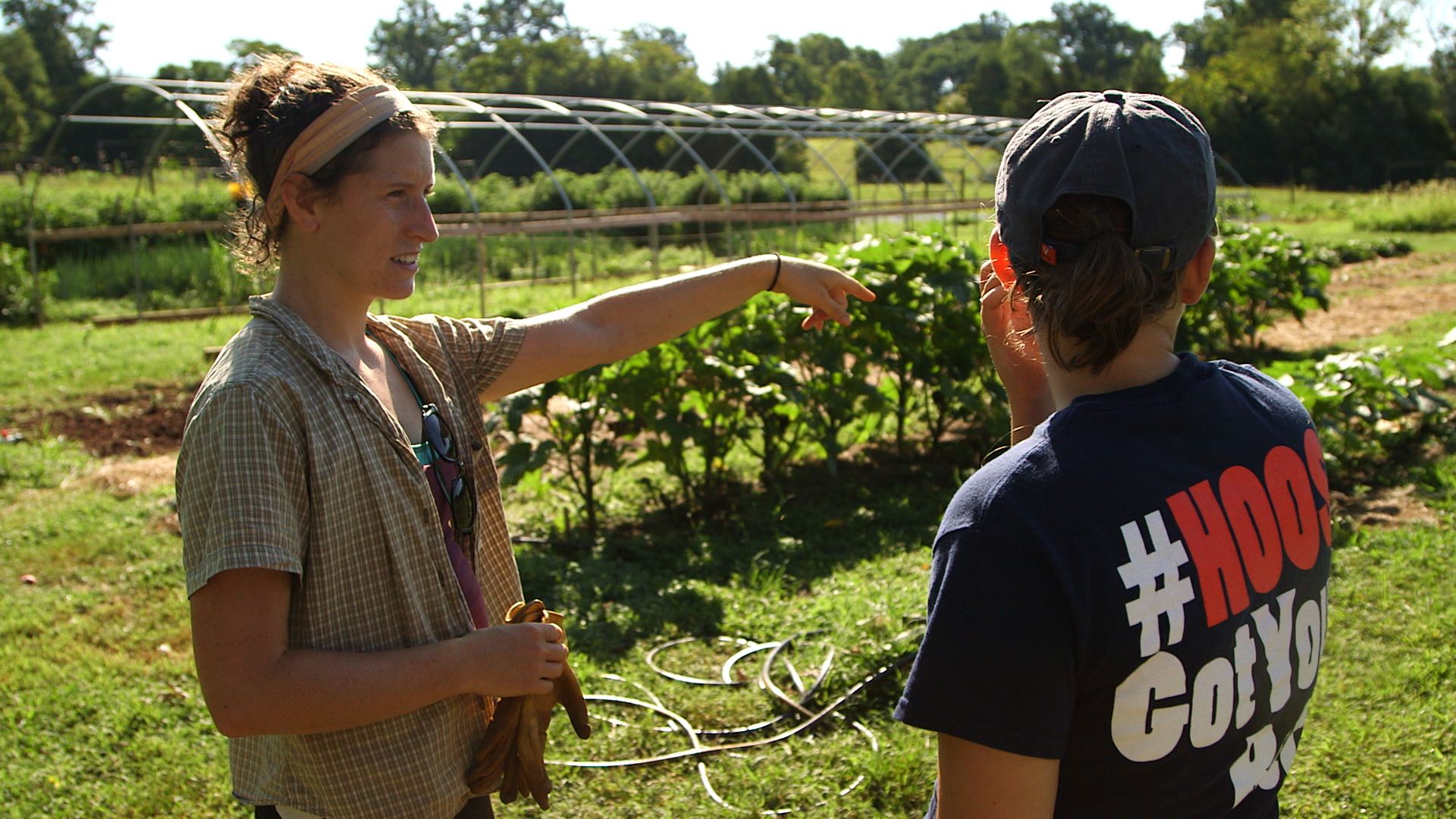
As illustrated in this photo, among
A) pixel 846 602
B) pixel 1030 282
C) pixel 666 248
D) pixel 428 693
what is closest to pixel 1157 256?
pixel 1030 282

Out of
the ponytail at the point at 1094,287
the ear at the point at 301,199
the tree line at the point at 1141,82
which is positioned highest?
the tree line at the point at 1141,82

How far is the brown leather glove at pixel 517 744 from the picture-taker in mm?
1659

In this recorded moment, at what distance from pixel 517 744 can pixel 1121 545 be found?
1026mm

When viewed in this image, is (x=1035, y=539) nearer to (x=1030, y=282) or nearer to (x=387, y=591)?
(x=1030, y=282)

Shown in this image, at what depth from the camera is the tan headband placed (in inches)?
60.7

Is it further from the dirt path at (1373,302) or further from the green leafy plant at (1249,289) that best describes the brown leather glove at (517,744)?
the dirt path at (1373,302)

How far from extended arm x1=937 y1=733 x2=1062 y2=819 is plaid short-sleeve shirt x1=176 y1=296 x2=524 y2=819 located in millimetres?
829

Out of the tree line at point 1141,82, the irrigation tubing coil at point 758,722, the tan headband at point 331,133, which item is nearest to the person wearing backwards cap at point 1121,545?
the tan headband at point 331,133

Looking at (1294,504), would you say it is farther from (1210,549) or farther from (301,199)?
(301,199)

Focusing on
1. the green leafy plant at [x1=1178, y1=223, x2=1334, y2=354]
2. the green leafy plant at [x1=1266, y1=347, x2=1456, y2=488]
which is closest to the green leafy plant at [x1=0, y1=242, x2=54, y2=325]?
the green leafy plant at [x1=1178, y1=223, x2=1334, y2=354]

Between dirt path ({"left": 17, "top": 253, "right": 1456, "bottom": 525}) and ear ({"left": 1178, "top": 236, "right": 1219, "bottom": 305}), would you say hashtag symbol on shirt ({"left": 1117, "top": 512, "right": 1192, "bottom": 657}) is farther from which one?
dirt path ({"left": 17, "top": 253, "right": 1456, "bottom": 525})

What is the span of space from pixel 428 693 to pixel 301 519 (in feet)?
0.98

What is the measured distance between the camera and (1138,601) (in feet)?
3.49

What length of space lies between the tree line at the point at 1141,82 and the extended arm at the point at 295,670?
81.2ft
